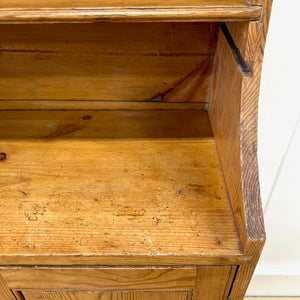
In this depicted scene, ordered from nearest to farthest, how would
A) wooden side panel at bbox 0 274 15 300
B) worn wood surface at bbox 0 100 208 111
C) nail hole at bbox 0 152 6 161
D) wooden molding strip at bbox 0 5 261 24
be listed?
wooden molding strip at bbox 0 5 261 24 → wooden side panel at bbox 0 274 15 300 → nail hole at bbox 0 152 6 161 → worn wood surface at bbox 0 100 208 111

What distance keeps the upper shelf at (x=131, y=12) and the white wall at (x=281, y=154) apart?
30cm

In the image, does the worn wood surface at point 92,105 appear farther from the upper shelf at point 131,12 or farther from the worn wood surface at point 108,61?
the upper shelf at point 131,12

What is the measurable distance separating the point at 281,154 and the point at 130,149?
0.49 metres

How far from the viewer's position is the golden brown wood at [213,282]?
1.84 feet

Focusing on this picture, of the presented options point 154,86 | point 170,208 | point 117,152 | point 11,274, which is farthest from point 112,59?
point 11,274

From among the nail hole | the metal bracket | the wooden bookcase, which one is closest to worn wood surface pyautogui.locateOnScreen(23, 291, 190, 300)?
the wooden bookcase

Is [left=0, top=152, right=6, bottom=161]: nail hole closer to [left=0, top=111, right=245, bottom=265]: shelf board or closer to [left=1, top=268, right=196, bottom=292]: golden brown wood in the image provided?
[left=0, top=111, right=245, bottom=265]: shelf board

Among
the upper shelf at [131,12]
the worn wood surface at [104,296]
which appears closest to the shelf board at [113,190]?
the worn wood surface at [104,296]

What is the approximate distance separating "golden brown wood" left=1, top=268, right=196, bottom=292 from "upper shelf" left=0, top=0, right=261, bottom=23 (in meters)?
0.41

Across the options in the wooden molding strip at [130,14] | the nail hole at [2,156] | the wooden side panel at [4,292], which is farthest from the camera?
the nail hole at [2,156]

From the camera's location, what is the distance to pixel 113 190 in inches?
24.7

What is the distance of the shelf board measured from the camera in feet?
1.75

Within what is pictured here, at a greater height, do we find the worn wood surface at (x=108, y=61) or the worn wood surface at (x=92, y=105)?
the worn wood surface at (x=108, y=61)

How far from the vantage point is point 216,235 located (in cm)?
55
